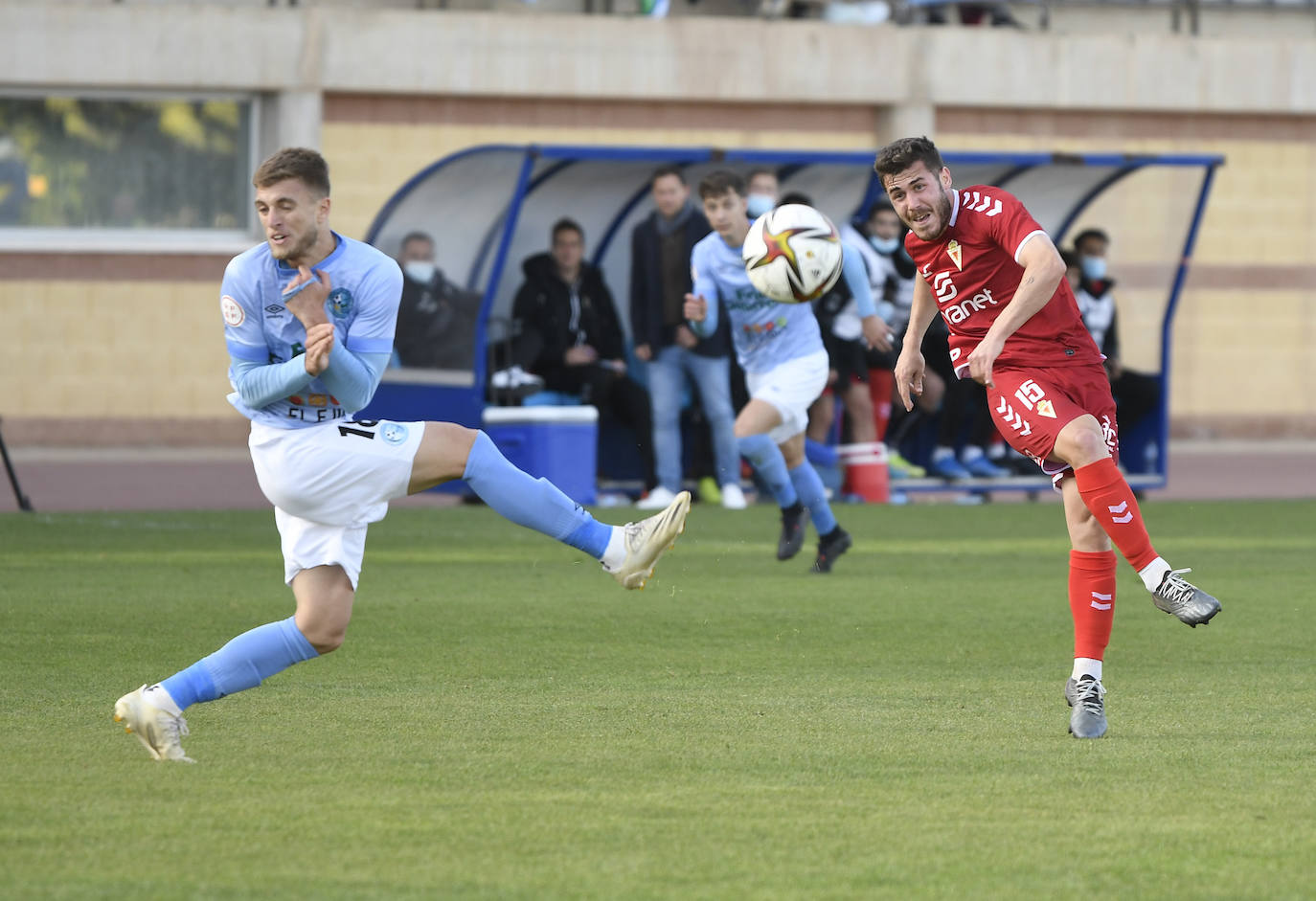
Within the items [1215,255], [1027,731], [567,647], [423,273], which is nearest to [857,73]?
[1215,255]

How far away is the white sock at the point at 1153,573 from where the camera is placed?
19.7ft

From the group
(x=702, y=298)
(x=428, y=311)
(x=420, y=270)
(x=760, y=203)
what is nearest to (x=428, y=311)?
(x=428, y=311)

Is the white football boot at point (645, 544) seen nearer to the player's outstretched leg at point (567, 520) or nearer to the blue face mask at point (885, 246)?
the player's outstretched leg at point (567, 520)

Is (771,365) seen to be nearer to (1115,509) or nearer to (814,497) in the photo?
(814,497)

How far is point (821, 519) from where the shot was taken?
10.7 meters

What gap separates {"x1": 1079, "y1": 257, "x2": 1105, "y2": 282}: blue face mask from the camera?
16.4 metres

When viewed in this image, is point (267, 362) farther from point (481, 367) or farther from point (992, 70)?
point (992, 70)

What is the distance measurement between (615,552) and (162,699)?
1.29 m

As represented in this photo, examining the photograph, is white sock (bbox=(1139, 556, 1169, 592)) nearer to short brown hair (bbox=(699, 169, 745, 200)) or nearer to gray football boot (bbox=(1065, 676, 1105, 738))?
gray football boot (bbox=(1065, 676, 1105, 738))

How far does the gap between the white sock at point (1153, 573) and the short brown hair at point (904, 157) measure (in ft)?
4.48

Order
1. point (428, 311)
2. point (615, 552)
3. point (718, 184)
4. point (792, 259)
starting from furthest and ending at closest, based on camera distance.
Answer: point (428, 311)
point (718, 184)
point (792, 259)
point (615, 552)

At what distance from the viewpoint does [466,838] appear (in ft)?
14.9

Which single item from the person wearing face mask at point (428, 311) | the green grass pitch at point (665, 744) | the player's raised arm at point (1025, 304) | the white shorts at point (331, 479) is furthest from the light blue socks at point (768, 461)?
the white shorts at point (331, 479)

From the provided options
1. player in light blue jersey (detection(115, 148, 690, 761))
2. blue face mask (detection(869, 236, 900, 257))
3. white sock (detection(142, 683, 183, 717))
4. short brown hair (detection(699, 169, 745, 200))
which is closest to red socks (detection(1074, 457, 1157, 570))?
player in light blue jersey (detection(115, 148, 690, 761))
